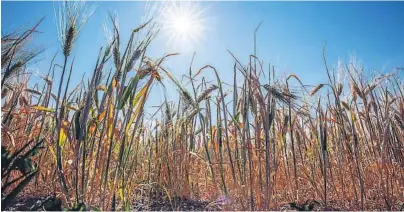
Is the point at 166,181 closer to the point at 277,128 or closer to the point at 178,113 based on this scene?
the point at 178,113

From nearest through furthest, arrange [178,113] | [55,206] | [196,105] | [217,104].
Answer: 1. [55,206]
2. [196,105]
3. [217,104]
4. [178,113]

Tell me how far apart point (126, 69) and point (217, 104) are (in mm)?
737

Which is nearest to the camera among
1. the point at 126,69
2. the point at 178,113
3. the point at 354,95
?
the point at 126,69

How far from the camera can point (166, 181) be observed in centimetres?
250

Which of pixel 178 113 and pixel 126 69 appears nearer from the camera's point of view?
pixel 126 69

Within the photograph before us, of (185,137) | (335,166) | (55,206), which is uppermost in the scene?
(185,137)

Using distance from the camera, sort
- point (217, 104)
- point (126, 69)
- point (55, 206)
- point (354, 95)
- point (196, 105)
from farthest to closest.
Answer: point (354, 95)
point (217, 104)
point (196, 105)
point (126, 69)
point (55, 206)

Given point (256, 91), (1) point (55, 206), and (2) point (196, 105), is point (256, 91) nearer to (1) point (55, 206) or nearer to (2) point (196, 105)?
(2) point (196, 105)

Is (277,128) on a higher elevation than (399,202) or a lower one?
higher

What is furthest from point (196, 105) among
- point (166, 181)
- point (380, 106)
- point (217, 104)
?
point (380, 106)

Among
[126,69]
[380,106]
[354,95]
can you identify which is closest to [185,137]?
[126,69]

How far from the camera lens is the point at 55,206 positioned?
132cm

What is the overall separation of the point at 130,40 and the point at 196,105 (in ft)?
1.72

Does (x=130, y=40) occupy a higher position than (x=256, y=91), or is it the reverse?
(x=130, y=40)
